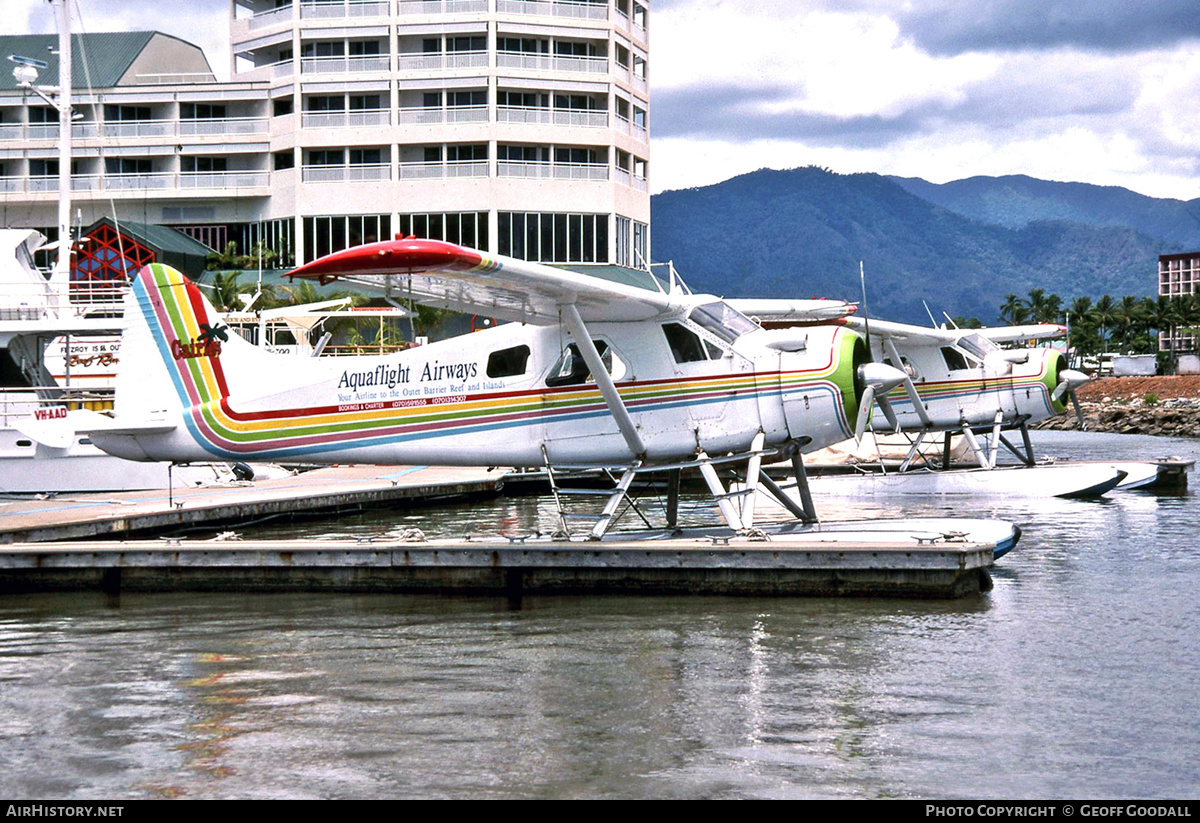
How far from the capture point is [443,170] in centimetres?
5291

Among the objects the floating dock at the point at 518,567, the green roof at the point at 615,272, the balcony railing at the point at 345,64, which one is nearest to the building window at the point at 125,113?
the balcony railing at the point at 345,64

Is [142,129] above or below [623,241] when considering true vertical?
above

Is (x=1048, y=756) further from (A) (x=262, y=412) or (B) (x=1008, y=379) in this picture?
(B) (x=1008, y=379)

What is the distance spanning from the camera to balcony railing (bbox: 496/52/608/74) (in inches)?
2085

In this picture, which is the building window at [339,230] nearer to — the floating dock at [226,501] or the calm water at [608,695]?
the floating dock at [226,501]

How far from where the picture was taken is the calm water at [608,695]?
23.6 ft

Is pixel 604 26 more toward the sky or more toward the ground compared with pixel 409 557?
more toward the sky

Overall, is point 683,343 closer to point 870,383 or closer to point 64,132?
point 870,383

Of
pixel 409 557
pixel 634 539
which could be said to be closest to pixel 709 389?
pixel 634 539

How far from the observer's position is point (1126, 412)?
57.5 m

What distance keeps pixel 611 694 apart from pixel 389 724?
5.16ft

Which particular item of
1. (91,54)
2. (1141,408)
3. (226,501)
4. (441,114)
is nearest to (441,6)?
(441,114)

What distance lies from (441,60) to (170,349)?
4138cm

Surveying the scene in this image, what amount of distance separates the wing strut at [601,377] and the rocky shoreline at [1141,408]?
136ft
